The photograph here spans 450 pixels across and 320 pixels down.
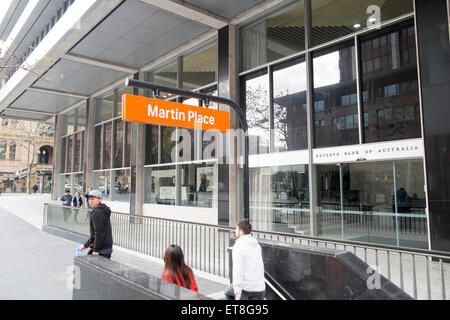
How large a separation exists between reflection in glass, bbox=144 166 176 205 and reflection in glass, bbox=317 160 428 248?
7.62 meters

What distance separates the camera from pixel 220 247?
8.64 m

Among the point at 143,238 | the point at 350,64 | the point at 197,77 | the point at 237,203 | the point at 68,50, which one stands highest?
the point at 68,50

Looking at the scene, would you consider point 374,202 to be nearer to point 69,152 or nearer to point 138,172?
point 138,172

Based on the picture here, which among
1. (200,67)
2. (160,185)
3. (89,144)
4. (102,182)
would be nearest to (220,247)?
(160,185)

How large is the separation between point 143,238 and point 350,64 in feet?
24.7

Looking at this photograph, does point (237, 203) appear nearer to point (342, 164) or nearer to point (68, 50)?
point (342, 164)

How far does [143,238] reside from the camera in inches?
339

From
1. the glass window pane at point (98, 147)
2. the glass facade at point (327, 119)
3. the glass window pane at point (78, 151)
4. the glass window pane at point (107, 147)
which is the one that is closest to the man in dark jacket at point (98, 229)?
the glass facade at point (327, 119)

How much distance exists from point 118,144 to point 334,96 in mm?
13786

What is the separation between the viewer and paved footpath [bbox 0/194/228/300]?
540 centimetres

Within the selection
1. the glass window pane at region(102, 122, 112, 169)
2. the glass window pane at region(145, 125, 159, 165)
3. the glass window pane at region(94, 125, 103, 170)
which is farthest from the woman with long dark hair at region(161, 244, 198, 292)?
the glass window pane at region(94, 125, 103, 170)

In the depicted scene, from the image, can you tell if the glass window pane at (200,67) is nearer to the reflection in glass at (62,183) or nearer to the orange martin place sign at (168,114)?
the orange martin place sign at (168,114)
